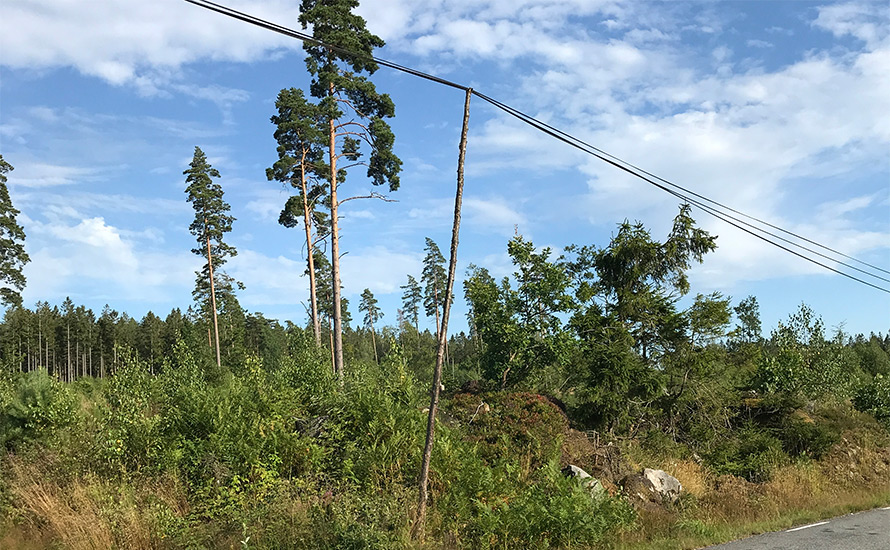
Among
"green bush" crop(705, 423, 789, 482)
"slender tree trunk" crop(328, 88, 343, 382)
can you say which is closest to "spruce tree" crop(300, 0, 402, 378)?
"slender tree trunk" crop(328, 88, 343, 382)

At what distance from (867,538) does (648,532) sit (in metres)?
3.30

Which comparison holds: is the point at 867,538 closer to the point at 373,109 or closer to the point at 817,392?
the point at 817,392

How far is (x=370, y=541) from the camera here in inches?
338

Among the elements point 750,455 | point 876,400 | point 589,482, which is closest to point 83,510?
point 589,482

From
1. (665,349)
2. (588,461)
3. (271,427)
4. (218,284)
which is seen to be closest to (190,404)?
(271,427)

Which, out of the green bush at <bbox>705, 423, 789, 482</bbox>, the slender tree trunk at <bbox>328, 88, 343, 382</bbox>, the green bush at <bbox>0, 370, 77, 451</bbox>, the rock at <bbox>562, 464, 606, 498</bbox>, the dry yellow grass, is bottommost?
the green bush at <bbox>705, 423, 789, 482</bbox>

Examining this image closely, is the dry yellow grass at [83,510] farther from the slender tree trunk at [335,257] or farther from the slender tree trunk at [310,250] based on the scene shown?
the slender tree trunk at [310,250]

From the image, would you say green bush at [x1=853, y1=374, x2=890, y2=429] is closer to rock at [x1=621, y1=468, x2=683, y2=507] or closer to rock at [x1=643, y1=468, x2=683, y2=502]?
rock at [x1=643, y1=468, x2=683, y2=502]

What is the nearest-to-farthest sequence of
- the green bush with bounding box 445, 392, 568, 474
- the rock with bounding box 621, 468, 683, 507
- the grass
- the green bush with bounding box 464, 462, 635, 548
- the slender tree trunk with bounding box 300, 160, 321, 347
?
1. the green bush with bounding box 464, 462, 635, 548
2. the grass
3. the rock with bounding box 621, 468, 683, 507
4. the green bush with bounding box 445, 392, 568, 474
5. the slender tree trunk with bounding box 300, 160, 321, 347

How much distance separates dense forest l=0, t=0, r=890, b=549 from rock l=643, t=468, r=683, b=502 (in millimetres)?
297

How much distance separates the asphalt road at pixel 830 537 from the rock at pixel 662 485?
324 centimetres

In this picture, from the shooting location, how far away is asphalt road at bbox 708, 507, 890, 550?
9.32 meters

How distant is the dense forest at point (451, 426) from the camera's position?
10.1m

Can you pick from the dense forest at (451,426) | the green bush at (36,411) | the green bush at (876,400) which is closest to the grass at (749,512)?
the dense forest at (451,426)
